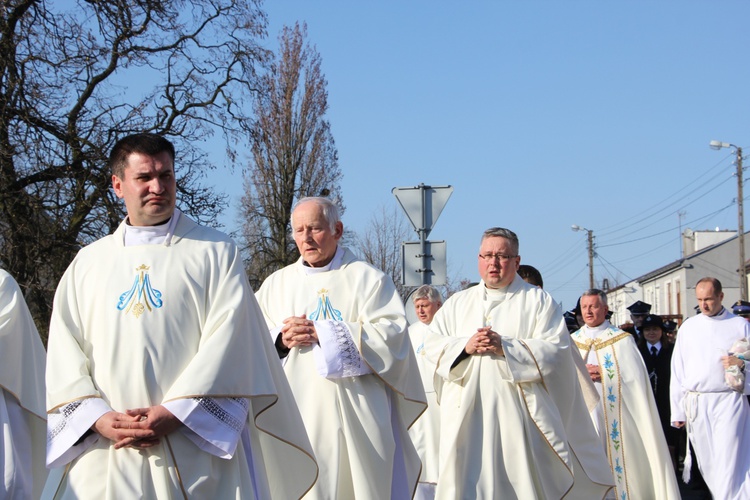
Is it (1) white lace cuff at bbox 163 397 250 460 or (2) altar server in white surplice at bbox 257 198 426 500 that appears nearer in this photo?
(1) white lace cuff at bbox 163 397 250 460

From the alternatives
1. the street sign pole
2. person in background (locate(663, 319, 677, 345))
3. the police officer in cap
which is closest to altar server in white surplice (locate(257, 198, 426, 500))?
the street sign pole

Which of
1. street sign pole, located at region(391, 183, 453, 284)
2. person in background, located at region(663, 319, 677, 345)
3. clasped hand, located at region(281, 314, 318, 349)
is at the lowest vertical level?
person in background, located at region(663, 319, 677, 345)

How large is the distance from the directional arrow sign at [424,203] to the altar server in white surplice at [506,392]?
3663 millimetres

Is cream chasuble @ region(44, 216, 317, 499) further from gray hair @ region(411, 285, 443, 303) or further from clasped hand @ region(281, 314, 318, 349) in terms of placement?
gray hair @ region(411, 285, 443, 303)

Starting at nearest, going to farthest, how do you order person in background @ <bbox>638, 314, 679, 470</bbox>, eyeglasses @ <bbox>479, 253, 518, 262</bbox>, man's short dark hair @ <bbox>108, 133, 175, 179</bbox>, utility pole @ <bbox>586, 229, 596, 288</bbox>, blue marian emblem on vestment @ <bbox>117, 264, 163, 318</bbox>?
1. blue marian emblem on vestment @ <bbox>117, 264, 163, 318</bbox>
2. man's short dark hair @ <bbox>108, 133, 175, 179</bbox>
3. eyeglasses @ <bbox>479, 253, 518, 262</bbox>
4. person in background @ <bbox>638, 314, 679, 470</bbox>
5. utility pole @ <bbox>586, 229, 596, 288</bbox>

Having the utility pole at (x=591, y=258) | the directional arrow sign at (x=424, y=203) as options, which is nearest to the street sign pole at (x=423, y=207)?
the directional arrow sign at (x=424, y=203)

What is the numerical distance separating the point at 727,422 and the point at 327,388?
244 inches

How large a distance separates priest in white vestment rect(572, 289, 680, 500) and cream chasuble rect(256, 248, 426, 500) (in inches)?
159

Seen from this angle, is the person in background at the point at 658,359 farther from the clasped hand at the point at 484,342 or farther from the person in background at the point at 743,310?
the clasped hand at the point at 484,342

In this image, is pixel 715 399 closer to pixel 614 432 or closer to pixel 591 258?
pixel 614 432

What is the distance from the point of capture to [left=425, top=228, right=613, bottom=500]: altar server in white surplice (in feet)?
25.7

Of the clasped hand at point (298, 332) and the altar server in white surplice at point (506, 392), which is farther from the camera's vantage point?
the altar server in white surplice at point (506, 392)

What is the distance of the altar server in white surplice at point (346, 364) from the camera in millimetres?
6684

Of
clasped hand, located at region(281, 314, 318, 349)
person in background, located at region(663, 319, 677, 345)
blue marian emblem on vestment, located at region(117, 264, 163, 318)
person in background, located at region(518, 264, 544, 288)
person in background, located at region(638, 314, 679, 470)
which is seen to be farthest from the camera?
person in background, located at region(663, 319, 677, 345)
